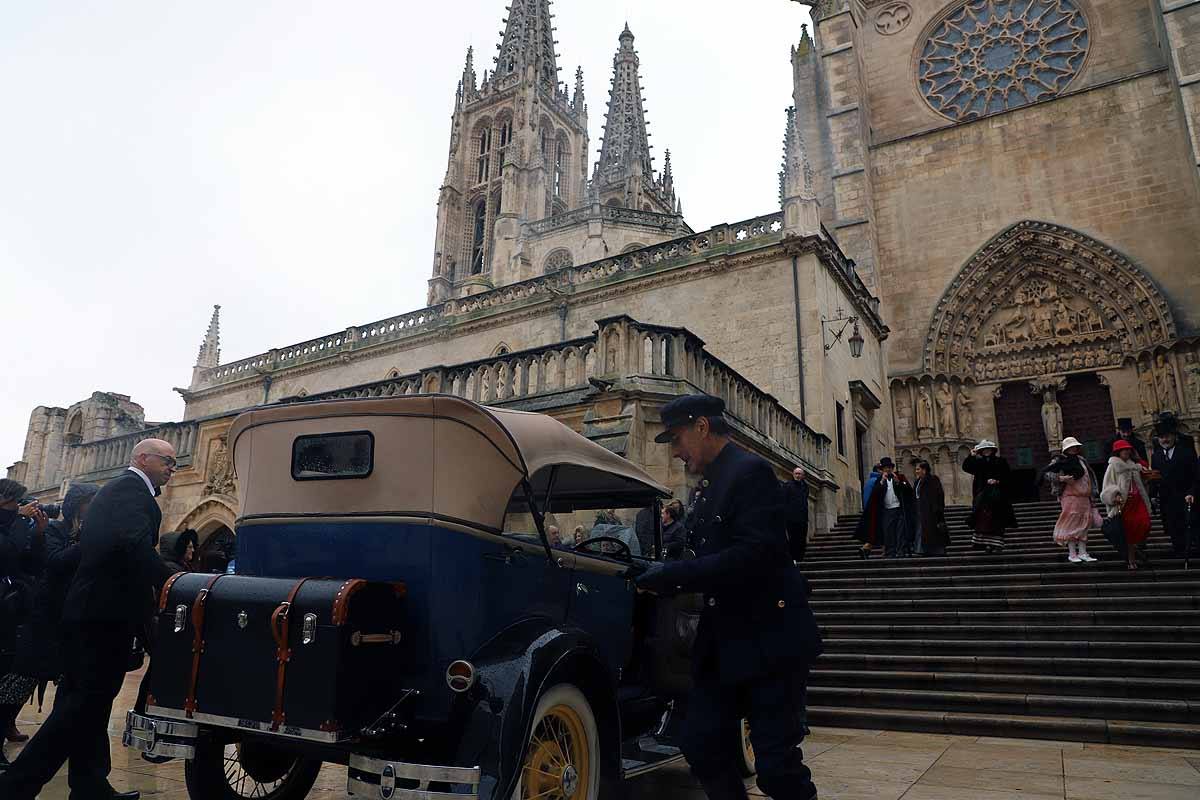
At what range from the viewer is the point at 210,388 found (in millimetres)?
24609

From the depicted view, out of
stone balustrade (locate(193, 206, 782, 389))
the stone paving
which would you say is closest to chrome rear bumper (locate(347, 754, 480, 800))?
the stone paving

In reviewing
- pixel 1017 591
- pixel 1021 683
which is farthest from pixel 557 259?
pixel 1021 683

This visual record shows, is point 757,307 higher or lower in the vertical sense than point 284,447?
higher

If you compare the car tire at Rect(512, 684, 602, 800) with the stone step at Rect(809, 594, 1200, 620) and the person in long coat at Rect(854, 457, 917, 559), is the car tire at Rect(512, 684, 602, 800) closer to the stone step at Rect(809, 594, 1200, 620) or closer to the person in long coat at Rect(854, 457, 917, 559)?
the stone step at Rect(809, 594, 1200, 620)

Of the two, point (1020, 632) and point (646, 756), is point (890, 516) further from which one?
point (646, 756)

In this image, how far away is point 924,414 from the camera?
20672 mm

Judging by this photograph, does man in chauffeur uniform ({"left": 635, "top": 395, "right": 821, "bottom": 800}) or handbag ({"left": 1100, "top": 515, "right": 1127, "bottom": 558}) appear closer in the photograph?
man in chauffeur uniform ({"left": 635, "top": 395, "right": 821, "bottom": 800})

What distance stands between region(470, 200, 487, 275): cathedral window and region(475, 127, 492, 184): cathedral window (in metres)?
2.22

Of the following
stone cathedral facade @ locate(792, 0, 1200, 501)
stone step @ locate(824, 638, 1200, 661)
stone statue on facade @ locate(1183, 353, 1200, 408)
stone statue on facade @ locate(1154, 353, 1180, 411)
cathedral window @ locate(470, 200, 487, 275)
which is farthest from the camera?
cathedral window @ locate(470, 200, 487, 275)

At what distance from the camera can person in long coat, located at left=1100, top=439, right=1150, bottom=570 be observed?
8039mm

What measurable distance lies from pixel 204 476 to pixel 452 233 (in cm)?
4520

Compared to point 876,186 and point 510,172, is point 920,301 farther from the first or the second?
point 510,172

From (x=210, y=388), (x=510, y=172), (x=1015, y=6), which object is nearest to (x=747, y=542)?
(x=210, y=388)

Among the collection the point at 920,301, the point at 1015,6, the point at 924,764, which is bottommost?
the point at 924,764
